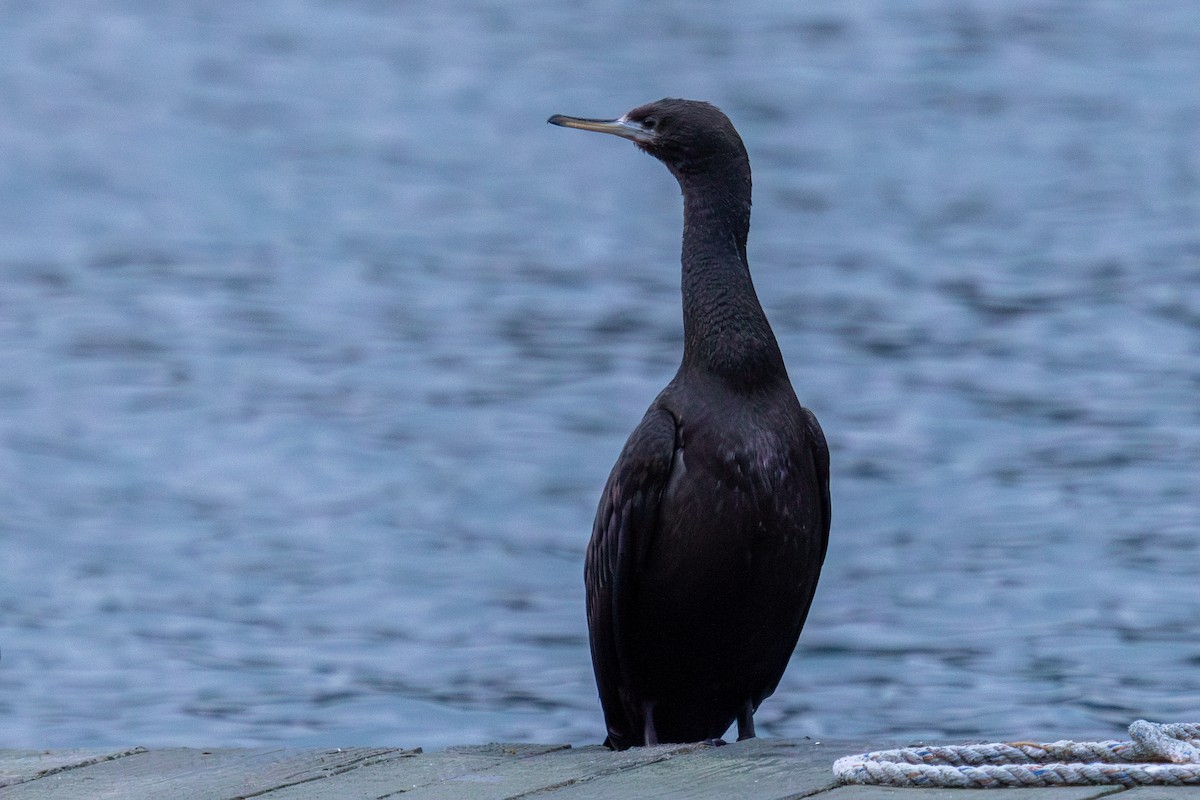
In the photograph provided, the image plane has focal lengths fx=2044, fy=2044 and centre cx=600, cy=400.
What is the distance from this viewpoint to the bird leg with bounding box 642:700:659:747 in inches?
209

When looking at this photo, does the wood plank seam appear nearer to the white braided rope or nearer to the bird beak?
the white braided rope

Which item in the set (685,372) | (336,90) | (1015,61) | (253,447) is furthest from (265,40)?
(685,372)

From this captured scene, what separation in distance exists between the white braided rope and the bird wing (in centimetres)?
140

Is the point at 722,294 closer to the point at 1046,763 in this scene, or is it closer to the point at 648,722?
the point at 648,722

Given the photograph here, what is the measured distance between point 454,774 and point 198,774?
554mm

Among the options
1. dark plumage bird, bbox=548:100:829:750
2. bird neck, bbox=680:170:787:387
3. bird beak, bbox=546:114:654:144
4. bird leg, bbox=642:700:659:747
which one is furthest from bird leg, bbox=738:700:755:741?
bird beak, bbox=546:114:654:144

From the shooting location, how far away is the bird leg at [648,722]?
5.30 meters

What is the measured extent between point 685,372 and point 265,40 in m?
21.3

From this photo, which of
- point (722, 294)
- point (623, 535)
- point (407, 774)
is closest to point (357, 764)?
point (407, 774)

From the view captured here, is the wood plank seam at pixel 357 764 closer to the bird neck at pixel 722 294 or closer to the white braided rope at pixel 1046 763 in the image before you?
the white braided rope at pixel 1046 763

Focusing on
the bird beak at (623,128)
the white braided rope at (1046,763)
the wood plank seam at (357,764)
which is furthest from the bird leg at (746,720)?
the white braided rope at (1046,763)

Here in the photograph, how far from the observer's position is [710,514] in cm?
496

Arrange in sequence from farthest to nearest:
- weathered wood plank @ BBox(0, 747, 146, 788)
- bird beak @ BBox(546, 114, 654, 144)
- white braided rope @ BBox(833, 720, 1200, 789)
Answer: bird beak @ BBox(546, 114, 654, 144) → weathered wood plank @ BBox(0, 747, 146, 788) → white braided rope @ BBox(833, 720, 1200, 789)

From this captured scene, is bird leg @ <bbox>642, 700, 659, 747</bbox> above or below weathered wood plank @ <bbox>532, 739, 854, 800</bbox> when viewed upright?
below
